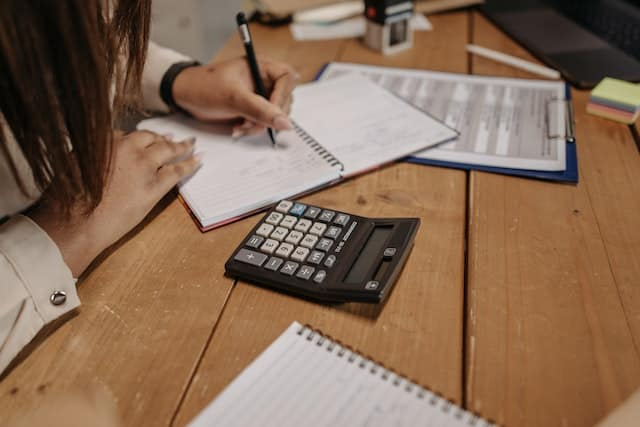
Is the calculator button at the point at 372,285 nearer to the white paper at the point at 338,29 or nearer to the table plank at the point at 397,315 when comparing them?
the table plank at the point at 397,315

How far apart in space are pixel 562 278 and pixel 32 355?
469 millimetres

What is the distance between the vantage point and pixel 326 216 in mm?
562

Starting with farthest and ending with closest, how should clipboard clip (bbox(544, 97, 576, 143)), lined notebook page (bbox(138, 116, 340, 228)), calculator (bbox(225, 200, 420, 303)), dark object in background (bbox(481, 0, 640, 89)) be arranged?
dark object in background (bbox(481, 0, 640, 89)) → clipboard clip (bbox(544, 97, 576, 143)) → lined notebook page (bbox(138, 116, 340, 228)) → calculator (bbox(225, 200, 420, 303))

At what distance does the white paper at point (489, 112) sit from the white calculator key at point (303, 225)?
0.20 meters

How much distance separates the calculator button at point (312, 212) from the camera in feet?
1.85

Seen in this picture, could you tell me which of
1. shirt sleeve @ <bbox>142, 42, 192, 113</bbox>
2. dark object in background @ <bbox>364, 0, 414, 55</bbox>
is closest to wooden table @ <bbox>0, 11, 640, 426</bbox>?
shirt sleeve @ <bbox>142, 42, 192, 113</bbox>

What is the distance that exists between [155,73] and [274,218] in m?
0.37

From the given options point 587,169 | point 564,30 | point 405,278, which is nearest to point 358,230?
point 405,278

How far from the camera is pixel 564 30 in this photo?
977mm

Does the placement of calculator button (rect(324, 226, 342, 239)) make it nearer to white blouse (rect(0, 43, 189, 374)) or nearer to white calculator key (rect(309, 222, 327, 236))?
white calculator key (rect(309, 222, 327, 236))

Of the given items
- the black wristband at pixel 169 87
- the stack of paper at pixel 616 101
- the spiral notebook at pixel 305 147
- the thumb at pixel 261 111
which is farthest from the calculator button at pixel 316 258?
the stack of paper at pixel 616 101

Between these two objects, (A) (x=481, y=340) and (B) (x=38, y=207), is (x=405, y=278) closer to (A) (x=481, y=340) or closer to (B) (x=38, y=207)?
(A) (x=481, y=340)

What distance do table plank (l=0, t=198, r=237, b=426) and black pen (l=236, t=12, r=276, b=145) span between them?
0.22 metres

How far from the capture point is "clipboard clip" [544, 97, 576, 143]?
706mm
